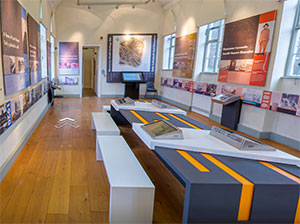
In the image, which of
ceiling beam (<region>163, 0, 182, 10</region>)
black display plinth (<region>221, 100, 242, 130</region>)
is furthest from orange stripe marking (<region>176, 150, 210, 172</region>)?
ceiling beam (<region>163, 0, 182, 10</region>)

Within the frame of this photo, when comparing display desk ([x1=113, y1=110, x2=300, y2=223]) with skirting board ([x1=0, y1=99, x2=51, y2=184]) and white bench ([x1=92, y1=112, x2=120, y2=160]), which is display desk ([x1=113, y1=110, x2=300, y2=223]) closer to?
white bench ([x1=92, y1=112, x2=120, y2=160])

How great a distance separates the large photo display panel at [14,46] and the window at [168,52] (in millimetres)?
6611

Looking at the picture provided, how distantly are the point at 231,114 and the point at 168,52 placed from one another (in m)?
5.17

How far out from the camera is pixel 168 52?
9.83m

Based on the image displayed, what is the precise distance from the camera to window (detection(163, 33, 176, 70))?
9.50 metres

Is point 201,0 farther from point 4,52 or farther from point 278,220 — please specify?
point 278,220

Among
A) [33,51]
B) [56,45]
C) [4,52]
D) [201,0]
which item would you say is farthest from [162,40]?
[4,52]

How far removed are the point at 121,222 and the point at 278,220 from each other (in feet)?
3.92

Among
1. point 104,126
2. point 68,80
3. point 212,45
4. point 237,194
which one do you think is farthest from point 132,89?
point 237,194

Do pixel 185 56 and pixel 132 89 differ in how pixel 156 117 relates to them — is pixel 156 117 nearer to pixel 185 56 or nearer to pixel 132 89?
pixel 185 56

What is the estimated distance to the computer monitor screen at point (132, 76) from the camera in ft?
31.2

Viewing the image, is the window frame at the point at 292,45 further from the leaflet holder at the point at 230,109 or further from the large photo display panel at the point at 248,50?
the leaflet holder at the point at 230,109

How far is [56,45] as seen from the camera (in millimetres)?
9242

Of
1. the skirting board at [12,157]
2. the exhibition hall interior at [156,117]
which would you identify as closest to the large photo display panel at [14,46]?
the exhibition hall interior at [156,117]
